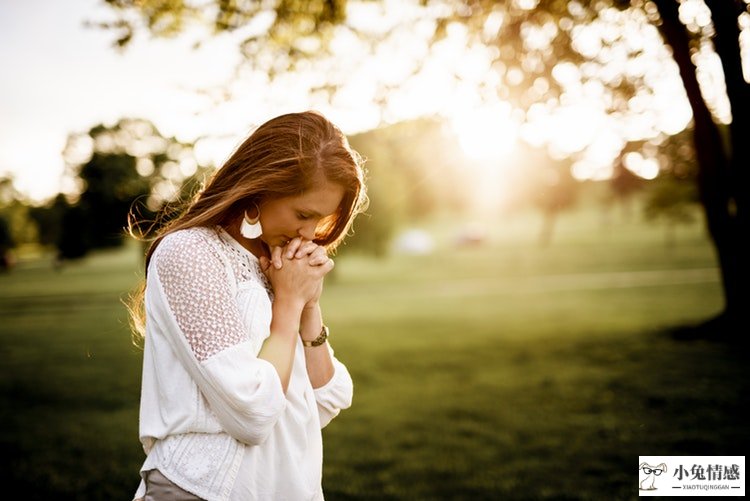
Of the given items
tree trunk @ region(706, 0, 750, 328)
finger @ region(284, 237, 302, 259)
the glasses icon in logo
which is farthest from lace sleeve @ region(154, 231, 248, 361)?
tree trunk @ region(706, 0, 750, 328)

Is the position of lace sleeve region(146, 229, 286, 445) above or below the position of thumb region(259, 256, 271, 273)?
below

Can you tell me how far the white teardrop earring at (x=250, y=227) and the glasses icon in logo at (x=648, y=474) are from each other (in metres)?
4.56

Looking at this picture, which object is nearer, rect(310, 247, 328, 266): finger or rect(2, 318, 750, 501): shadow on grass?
rect(310, 247, 328, 266): finger

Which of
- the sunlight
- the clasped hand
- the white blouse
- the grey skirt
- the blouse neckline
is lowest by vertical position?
the grey skirt

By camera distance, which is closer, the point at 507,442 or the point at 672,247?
the point at 507,442

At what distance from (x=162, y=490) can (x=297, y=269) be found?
2.67ft

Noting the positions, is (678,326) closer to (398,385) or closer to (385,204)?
(398,385)

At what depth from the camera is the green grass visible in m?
5.73

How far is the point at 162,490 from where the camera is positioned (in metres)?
1.86

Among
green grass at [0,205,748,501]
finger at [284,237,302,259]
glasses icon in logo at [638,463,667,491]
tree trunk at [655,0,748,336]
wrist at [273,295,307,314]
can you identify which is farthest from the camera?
tree trunk at [655,0,748,336]

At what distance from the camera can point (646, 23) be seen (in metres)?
7.93

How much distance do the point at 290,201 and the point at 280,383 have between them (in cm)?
67

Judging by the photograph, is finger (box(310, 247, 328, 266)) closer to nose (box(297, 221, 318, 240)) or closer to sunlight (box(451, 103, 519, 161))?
nose (box(297, 221, 318, 240))

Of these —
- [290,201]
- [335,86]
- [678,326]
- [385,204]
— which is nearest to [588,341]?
[678,326]
